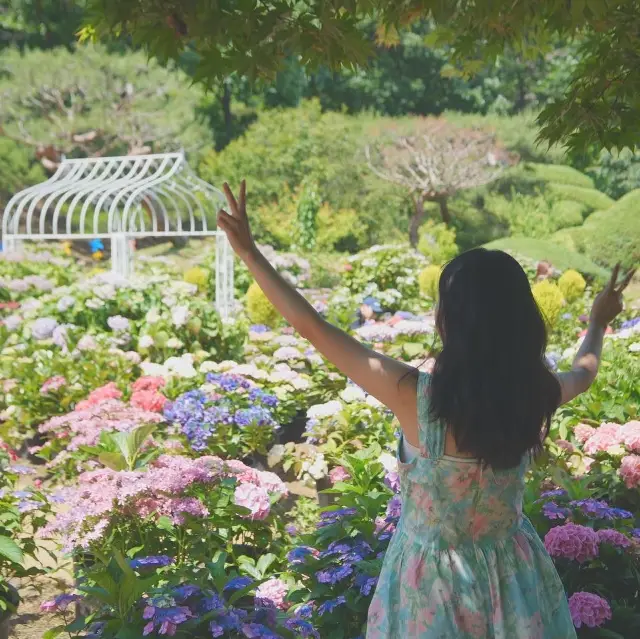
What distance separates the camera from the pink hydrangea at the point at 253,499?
281cm

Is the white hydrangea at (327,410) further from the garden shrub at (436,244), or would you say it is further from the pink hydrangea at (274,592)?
the garden shrub at (436,244)

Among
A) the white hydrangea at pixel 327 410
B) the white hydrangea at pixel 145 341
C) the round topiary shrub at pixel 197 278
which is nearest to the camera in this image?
the white hydrangea at pixel 327 410

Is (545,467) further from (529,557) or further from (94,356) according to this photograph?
(94,356)

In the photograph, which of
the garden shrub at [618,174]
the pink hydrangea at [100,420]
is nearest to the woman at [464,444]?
the pink hydrangea at [100,420]

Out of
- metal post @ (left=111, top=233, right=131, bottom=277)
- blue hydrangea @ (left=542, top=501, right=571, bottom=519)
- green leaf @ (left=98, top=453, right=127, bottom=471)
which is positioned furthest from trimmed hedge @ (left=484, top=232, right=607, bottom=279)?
blue hydrangea @ (left=542, top=501, right=571, bottom=519)

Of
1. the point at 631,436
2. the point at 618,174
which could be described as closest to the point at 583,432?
the point at 631,436

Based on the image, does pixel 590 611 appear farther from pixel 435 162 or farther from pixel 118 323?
pixel 435 162

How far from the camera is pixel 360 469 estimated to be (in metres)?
3.11

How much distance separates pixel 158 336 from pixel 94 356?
42cm

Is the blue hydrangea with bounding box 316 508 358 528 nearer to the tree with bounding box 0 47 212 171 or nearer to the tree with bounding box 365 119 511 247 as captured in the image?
the tree with bounding box 365 119 511 247

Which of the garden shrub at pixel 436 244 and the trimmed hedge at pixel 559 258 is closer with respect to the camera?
the trimmed hedge at pixel 559 258

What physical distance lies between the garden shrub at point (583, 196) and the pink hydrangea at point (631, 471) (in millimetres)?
16581

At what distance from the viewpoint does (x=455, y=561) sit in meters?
1.49

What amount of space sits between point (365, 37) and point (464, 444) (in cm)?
133
